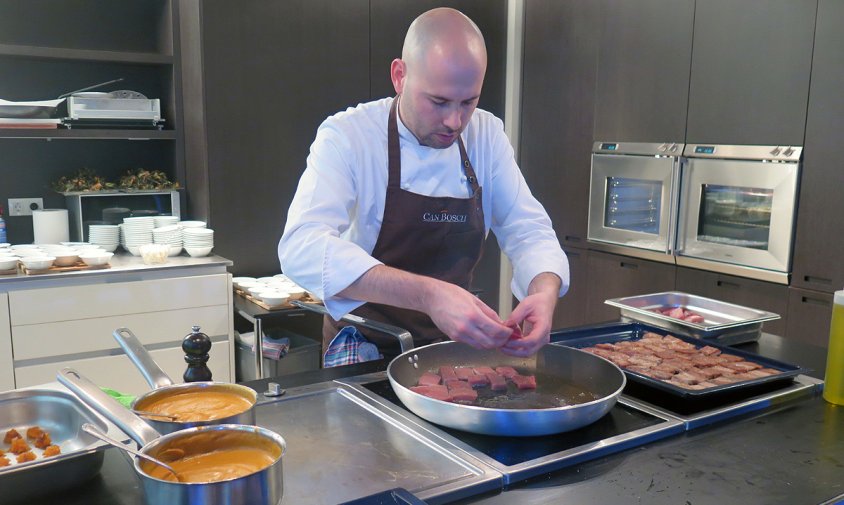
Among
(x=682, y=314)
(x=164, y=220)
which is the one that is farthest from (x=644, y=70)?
(x=164, y=220)

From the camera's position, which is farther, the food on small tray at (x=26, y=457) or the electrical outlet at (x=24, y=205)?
the electrical outlet at (x=24, y=205)

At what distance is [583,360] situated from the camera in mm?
1399

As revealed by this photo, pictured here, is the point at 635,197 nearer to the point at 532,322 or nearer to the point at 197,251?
the point at 197,251

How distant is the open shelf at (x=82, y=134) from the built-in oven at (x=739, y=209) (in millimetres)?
2560

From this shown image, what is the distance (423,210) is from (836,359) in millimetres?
958

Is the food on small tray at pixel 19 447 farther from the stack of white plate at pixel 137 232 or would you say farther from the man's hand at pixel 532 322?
the stack of white plate at pixel 137 232

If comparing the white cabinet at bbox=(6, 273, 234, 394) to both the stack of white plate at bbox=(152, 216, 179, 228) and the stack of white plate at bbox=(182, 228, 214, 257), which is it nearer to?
the stack of white plate at bbox=(182, 228, 214, 257)

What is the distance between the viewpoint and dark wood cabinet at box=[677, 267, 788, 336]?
10.0 ft

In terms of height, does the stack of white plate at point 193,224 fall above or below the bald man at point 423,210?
below

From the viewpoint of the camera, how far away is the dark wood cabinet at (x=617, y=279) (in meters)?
3.58

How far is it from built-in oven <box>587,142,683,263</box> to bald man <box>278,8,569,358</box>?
5.88ft

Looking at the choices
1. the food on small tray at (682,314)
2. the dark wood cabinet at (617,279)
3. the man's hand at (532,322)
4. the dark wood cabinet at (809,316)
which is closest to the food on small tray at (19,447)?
the man's hand at (532,322)

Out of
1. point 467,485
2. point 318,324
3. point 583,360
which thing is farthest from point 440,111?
point 318,324

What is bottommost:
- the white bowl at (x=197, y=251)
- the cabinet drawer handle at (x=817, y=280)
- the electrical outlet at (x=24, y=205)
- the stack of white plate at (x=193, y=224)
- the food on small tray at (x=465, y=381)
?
the cabinet drawer handle at (x=817, y=280)
